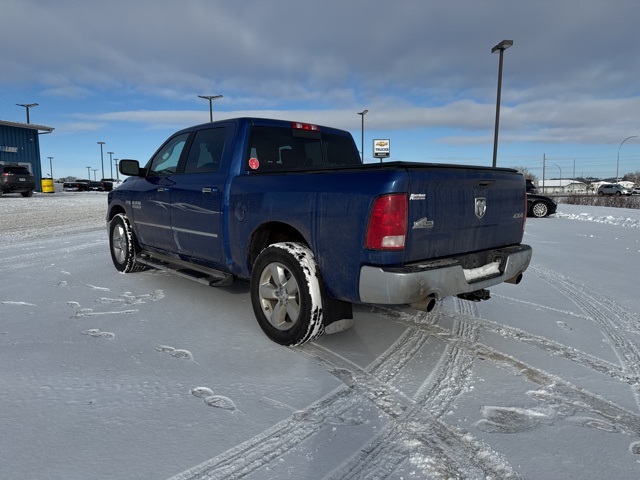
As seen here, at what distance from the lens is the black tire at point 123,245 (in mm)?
5734

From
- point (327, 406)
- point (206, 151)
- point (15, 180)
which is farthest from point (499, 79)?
point (15, 180)

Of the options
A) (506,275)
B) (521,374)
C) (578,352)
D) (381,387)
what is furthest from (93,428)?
(578,352)

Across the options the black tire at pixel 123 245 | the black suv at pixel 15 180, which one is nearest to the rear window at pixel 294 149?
the black tire at pixel 123 245

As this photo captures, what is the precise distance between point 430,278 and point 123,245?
4.53 metres

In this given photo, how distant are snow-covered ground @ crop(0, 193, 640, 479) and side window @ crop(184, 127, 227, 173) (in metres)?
1.39

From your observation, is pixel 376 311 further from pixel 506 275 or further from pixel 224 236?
pixel 224 236

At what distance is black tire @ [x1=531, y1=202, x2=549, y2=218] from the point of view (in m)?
16.1

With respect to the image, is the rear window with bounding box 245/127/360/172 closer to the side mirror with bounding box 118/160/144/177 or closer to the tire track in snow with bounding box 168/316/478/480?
the tire track in snow with bounding box 168/316/478/480

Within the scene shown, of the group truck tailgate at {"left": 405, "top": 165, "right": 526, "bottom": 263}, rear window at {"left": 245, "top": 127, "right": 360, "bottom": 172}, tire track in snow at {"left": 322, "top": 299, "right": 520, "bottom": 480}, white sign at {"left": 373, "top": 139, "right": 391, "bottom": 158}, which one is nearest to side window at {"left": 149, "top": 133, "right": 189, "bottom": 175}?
rear window at {"left": 245, "top": 127, "right": 360, "bottom": 172}

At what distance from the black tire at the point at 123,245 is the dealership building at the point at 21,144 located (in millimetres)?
34207

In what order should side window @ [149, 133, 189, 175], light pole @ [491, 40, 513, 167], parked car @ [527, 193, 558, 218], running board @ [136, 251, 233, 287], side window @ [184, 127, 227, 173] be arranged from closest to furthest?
running board @ [136, 251, 233, 287], side window @ [184, 127, 227, 173], side window @ [149, 133, 189, 175], parked car @ [527, 193, 558, 218], light pole @ [491, 40, 513, 167]

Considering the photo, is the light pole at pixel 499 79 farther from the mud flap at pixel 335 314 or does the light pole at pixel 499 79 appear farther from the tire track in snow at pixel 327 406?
the mud flap at pixel 335 314

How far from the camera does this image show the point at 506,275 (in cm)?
351

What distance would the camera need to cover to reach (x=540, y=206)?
1611cm
